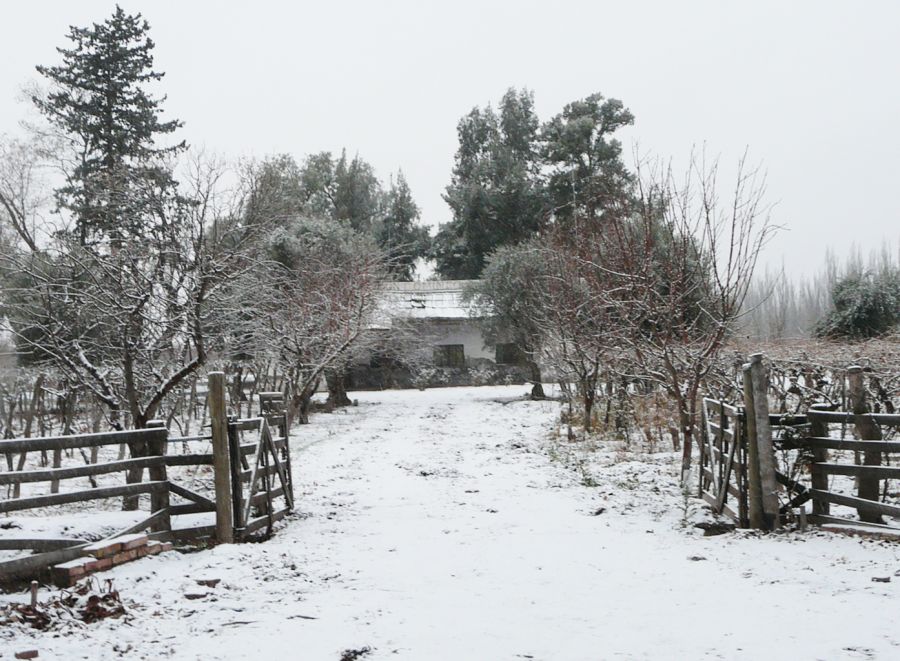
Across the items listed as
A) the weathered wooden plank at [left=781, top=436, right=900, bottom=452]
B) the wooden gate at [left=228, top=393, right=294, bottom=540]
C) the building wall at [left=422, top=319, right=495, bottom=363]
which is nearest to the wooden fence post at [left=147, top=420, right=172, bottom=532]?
the wooden gate at [left=228, top=393, right=294, bottom=540]

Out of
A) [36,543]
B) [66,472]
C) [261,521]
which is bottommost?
[261,521]

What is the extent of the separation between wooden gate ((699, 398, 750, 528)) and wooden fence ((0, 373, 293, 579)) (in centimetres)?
513

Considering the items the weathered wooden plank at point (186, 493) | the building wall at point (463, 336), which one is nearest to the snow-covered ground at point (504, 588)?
the weathered wooden plank at point (186, 493)

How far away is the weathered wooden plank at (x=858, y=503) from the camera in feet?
21.9

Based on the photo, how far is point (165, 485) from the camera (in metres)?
7.30

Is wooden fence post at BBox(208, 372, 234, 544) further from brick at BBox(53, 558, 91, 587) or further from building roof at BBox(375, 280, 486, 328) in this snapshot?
building roof at BBox(375, 280, 486, 328)

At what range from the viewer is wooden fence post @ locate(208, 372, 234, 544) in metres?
7.34

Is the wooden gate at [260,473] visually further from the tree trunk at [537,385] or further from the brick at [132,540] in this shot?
the tree trunk at [537,385]

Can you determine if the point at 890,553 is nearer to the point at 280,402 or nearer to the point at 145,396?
the point at 280,402

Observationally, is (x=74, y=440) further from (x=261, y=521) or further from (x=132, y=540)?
(x=261, y=521)

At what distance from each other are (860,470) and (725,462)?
1.58 metres

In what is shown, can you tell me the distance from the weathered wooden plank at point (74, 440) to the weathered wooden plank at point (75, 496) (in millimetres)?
406

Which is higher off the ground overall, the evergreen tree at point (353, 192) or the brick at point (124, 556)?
the evergreen tree at point (353, 192)

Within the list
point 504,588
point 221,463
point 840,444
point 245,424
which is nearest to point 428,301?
point 245,424
